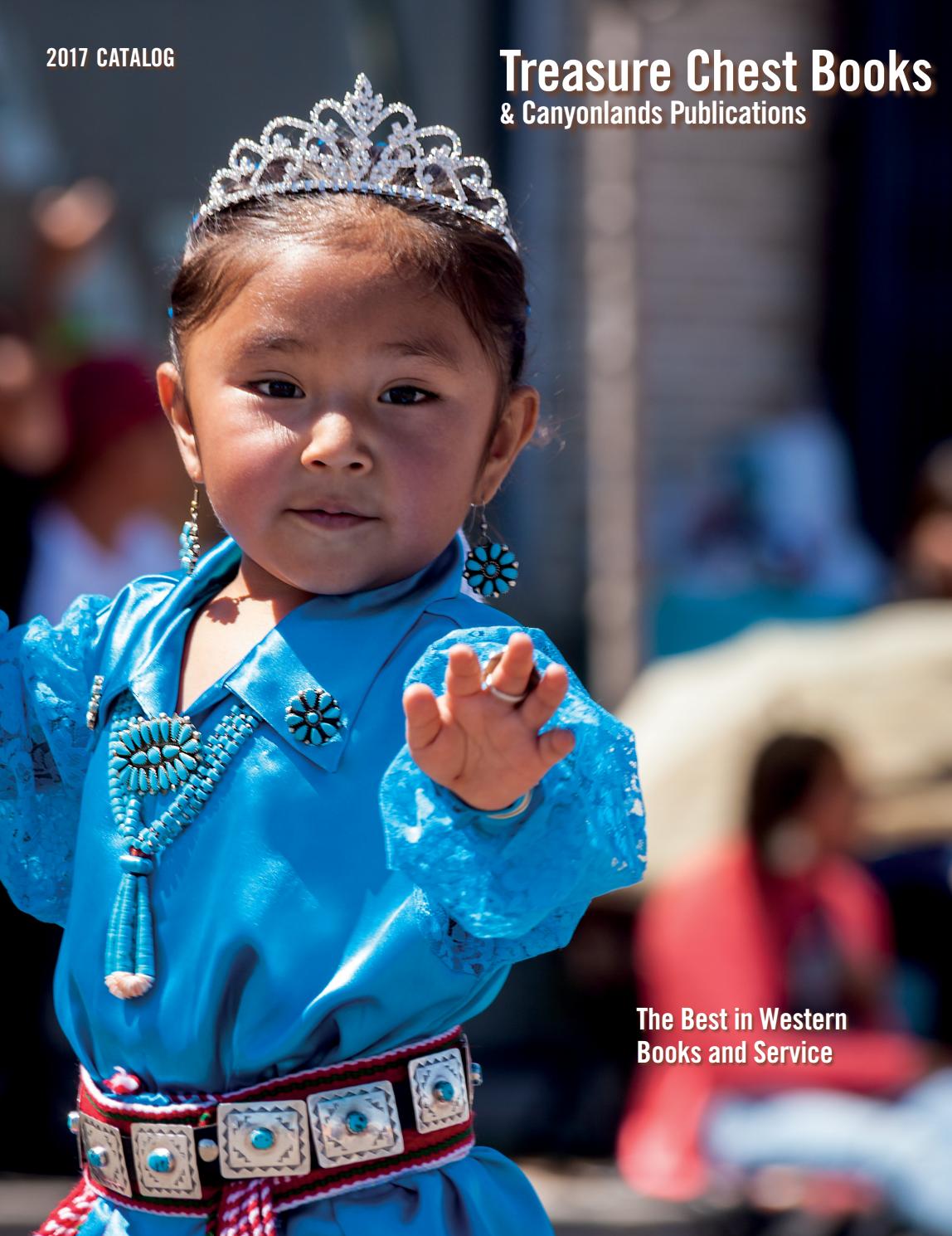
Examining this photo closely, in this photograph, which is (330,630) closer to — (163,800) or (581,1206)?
(163,800)

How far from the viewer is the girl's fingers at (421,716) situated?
3.95 ft

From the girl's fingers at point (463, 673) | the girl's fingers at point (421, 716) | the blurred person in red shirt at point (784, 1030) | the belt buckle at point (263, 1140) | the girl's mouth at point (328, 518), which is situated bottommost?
the blurred person in red shirt at point (784, 1030)

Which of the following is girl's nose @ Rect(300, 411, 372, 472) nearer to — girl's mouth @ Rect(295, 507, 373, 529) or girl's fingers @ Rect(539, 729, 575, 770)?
girl's mouth @ Rect(295, 507, 373, 529)

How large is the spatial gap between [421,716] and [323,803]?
0.62 ft

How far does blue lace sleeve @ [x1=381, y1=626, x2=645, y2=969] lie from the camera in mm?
1269

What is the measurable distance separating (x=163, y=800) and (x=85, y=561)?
210cm

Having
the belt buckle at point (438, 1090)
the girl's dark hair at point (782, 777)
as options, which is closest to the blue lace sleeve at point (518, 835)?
the belt buckle at point (438, 1090)

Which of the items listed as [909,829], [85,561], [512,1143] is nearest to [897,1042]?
[909,829]

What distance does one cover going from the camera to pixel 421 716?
121 centimetres

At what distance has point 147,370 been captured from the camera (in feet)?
12.0

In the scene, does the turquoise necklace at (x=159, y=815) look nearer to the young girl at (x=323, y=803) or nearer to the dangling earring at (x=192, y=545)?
the young girl at (x=323, y=803)

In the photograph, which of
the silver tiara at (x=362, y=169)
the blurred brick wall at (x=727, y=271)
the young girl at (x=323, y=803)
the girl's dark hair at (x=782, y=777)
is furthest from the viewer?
the blurred brick wall at (x=727, y=271)

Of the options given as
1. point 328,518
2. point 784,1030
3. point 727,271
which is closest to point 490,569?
point 328,518

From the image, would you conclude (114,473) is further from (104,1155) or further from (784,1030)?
(104,1155)
